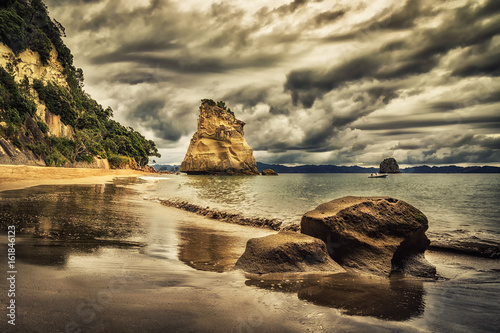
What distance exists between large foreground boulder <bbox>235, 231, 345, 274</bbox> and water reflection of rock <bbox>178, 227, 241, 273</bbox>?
0.44 m

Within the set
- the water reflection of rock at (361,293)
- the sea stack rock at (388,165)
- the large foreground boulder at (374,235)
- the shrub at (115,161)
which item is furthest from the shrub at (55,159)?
the sea stack rock at (388,165)

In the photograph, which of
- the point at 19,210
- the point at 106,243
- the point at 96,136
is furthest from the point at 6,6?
the point at 106,243

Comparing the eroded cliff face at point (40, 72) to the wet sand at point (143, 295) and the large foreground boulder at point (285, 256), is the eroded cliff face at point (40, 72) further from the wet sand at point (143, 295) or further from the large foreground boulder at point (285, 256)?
the large foreground boulder at point (285, 256)

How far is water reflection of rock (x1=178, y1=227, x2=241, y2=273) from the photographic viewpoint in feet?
15.8

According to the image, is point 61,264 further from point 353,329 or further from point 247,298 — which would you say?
point 353,329

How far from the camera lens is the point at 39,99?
44.1 metres

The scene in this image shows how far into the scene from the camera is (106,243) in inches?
217

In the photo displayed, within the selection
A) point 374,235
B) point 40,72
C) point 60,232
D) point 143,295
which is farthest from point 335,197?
point 40,72

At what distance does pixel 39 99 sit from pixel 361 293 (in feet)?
179

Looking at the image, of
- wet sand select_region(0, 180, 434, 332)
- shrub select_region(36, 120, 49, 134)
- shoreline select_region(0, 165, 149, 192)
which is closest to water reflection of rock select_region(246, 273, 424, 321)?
wet sand select_region(0, 180, 434, 332)

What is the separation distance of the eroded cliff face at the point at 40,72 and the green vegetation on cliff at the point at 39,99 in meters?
0.70

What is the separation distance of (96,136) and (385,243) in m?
66.7

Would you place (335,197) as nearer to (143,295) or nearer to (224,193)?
(224,193)

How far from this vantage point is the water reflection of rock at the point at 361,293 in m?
3.12
